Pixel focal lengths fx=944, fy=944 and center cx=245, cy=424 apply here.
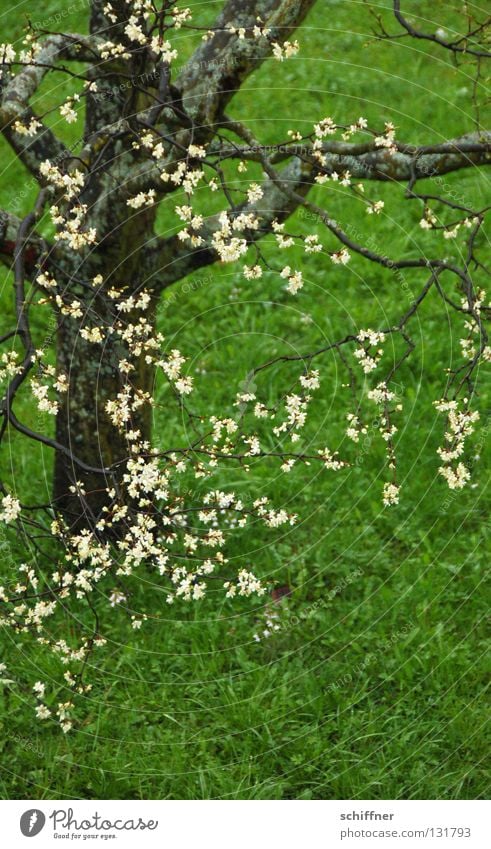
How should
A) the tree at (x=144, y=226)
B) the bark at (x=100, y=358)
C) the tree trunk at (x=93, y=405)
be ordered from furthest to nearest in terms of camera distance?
the tree trunk at (x=93, y=405) → the bark at (x=100, y=358) → the tree at (x=144, y=226)

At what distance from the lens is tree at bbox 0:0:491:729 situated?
548 centimetres

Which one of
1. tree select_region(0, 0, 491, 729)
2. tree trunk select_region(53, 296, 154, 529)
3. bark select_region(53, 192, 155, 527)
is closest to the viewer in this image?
tree select_region(0, 0, 491, 729)

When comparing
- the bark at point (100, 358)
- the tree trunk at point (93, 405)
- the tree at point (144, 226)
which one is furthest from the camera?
the tree trunk at point (93, 405)

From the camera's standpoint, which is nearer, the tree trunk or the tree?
the tree

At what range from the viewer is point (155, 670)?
681 centimetres

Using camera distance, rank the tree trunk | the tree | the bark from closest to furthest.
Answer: the tree → the bark → the tree trunk

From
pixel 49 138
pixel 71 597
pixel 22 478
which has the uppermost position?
pixel 49 138

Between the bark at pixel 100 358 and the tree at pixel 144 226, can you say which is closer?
the tree at pixel 144 226

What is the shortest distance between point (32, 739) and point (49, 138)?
166 inches

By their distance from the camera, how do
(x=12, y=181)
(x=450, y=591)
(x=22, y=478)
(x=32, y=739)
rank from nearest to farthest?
(x=32, y=739)
(x=450, y=591)
(x=22, y=478)
(x=12, y=181)

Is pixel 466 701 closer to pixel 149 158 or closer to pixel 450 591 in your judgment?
pixel 450 591

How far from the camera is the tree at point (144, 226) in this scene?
5484 millimetres

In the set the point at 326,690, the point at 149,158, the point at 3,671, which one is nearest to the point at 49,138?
the point at 149,158

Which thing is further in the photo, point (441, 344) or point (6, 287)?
point (6, 287)
